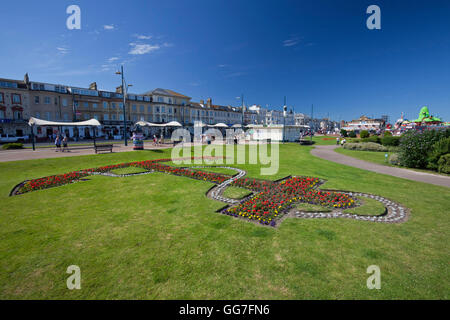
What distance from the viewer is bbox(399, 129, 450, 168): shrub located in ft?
47.5

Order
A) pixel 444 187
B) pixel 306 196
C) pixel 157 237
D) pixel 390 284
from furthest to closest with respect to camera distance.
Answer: pixel 444 187, pixel 306 196, pixel 157 237, pixel 390 284

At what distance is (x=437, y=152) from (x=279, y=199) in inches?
543

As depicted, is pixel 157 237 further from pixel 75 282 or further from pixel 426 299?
pixel 426 299

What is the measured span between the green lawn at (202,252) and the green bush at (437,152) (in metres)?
8.43

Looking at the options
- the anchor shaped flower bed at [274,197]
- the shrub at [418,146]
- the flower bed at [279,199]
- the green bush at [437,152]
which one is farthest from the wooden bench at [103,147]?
the green bush at [437,152]

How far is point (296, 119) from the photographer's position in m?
150

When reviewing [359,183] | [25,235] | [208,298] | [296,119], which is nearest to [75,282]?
[208,298]

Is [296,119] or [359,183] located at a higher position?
[296,119]

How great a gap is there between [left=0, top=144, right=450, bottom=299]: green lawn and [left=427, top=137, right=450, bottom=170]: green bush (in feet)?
27.6

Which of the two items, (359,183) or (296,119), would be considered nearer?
(359,183)

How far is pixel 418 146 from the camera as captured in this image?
49.0 feet

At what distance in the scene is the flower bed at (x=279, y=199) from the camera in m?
6.80

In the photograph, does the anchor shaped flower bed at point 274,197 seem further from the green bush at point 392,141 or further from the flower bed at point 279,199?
the green bush at point 392,141
